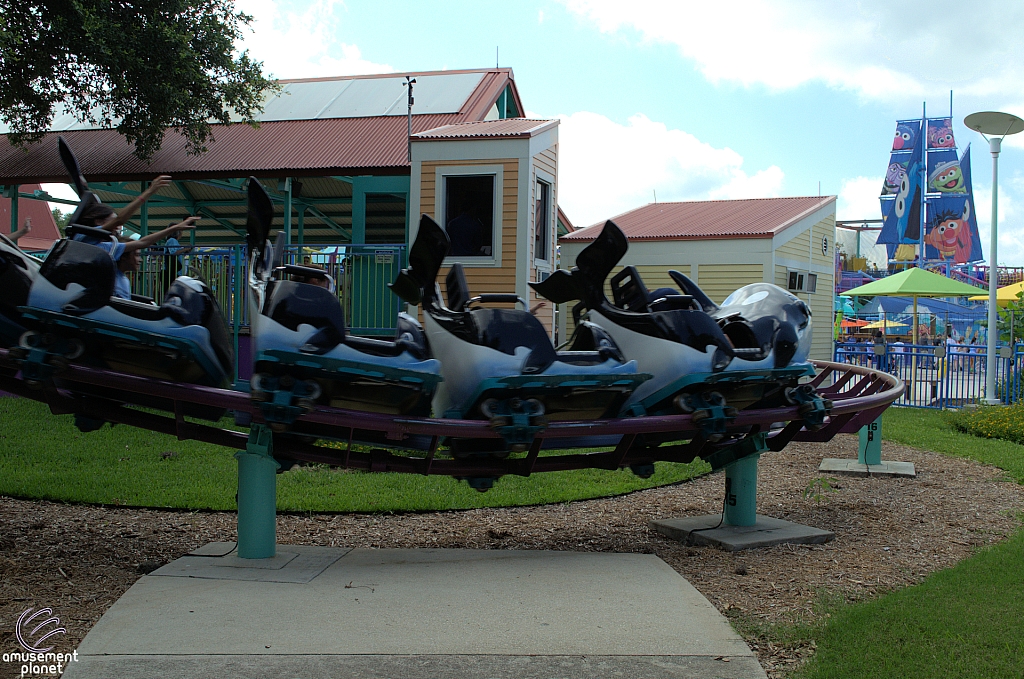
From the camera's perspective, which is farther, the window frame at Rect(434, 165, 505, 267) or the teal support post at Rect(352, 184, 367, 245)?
the teal support post at Rect(352, 184, 367, 245)

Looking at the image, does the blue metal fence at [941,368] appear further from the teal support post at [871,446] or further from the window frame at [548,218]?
the window frame at [548,218]

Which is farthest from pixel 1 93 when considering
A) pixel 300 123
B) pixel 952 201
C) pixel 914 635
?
pixel 952 201

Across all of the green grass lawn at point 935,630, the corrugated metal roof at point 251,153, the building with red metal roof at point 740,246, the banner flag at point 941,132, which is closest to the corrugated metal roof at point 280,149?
the corrugated metal roof at point 251,153

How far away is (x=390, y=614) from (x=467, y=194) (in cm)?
898

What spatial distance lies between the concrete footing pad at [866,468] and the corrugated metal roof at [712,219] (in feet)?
32.1

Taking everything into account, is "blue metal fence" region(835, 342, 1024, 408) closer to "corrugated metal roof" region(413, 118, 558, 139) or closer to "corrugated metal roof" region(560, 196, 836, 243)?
"corrugated metal roof" region(560, 196, 836, 243)

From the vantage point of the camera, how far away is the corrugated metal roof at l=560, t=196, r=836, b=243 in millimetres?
18125

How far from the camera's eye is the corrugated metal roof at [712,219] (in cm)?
1812

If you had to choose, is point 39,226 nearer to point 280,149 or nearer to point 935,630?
point 280,149

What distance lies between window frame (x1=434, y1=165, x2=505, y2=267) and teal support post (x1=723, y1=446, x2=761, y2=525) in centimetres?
693

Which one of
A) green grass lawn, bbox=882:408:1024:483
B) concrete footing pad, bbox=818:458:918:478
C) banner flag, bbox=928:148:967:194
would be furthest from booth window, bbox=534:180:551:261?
banner flag, bbox=928:148:967:194

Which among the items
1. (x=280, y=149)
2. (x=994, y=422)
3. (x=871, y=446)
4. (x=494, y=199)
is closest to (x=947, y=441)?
(x=994, y=422)

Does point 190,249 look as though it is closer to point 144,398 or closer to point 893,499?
point 144,398

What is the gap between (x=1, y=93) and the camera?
11711 millimetres
